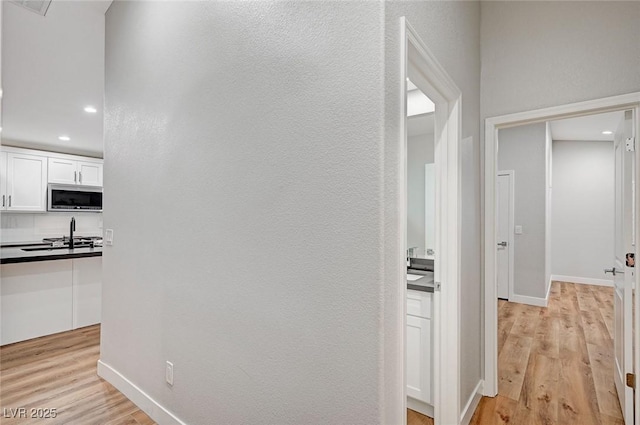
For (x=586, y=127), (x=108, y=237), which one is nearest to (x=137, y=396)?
(x=108, y=237)

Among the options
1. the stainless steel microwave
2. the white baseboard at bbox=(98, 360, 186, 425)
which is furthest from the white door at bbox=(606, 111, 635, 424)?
the stainless steel microwave

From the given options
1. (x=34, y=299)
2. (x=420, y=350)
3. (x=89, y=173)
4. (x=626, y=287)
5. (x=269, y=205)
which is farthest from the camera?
(x=89, y=173)

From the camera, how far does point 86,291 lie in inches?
152

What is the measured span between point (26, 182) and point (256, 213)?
6079 millimetres

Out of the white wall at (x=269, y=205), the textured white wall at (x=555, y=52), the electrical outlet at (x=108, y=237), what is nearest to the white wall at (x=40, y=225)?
the electrical outlet at (x=108, y=237)

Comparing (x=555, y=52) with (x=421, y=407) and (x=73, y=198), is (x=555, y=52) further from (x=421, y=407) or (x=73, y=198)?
(x=73, y=198)

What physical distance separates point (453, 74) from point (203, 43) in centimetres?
141

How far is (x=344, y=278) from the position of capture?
1.26 metres

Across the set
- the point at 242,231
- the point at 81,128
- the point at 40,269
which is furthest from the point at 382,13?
the point at 81,128

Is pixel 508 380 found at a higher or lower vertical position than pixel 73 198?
lower

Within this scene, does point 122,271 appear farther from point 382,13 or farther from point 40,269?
point 382,13

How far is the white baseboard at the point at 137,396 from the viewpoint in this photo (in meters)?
2.03

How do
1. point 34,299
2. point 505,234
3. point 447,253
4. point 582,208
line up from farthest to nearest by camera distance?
point 582,208 < point 505,234 < point 34,299 < point 447,253

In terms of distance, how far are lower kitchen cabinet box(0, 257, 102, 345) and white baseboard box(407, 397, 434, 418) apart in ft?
11.8
